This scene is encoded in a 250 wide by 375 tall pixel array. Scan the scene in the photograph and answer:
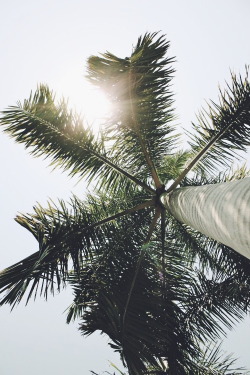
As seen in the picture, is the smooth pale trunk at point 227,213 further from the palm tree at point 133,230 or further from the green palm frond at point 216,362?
the green palm frond at point 216,362

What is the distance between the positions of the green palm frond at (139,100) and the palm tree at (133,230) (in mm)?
17

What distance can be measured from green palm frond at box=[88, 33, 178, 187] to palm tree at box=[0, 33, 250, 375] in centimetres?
2

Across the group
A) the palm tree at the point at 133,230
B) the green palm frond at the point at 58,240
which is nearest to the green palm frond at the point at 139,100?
the palm tree at the point at 133,230

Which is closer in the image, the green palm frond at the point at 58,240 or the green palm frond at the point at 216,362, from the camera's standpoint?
the green palm frond at the point at 58,240

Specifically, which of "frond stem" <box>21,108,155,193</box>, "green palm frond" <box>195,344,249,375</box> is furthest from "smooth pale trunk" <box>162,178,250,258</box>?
"green palm frond" <box>195,344,249,375</box>

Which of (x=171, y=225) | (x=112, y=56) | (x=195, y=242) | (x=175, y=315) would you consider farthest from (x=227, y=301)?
(x=112, y=56)

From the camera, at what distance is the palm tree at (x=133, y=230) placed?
164 inches

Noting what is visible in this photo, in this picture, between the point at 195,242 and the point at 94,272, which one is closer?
the point at 94,272

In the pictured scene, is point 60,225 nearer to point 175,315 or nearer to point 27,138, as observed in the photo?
point 27,138

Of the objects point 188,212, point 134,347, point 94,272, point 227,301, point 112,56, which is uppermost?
point 112,56

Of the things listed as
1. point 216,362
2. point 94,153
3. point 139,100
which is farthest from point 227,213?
point 216,362

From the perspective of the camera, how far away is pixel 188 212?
3365 millimetres

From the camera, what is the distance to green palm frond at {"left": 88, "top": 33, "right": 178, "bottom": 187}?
3.95m

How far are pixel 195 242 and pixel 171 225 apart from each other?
66 centimetres
